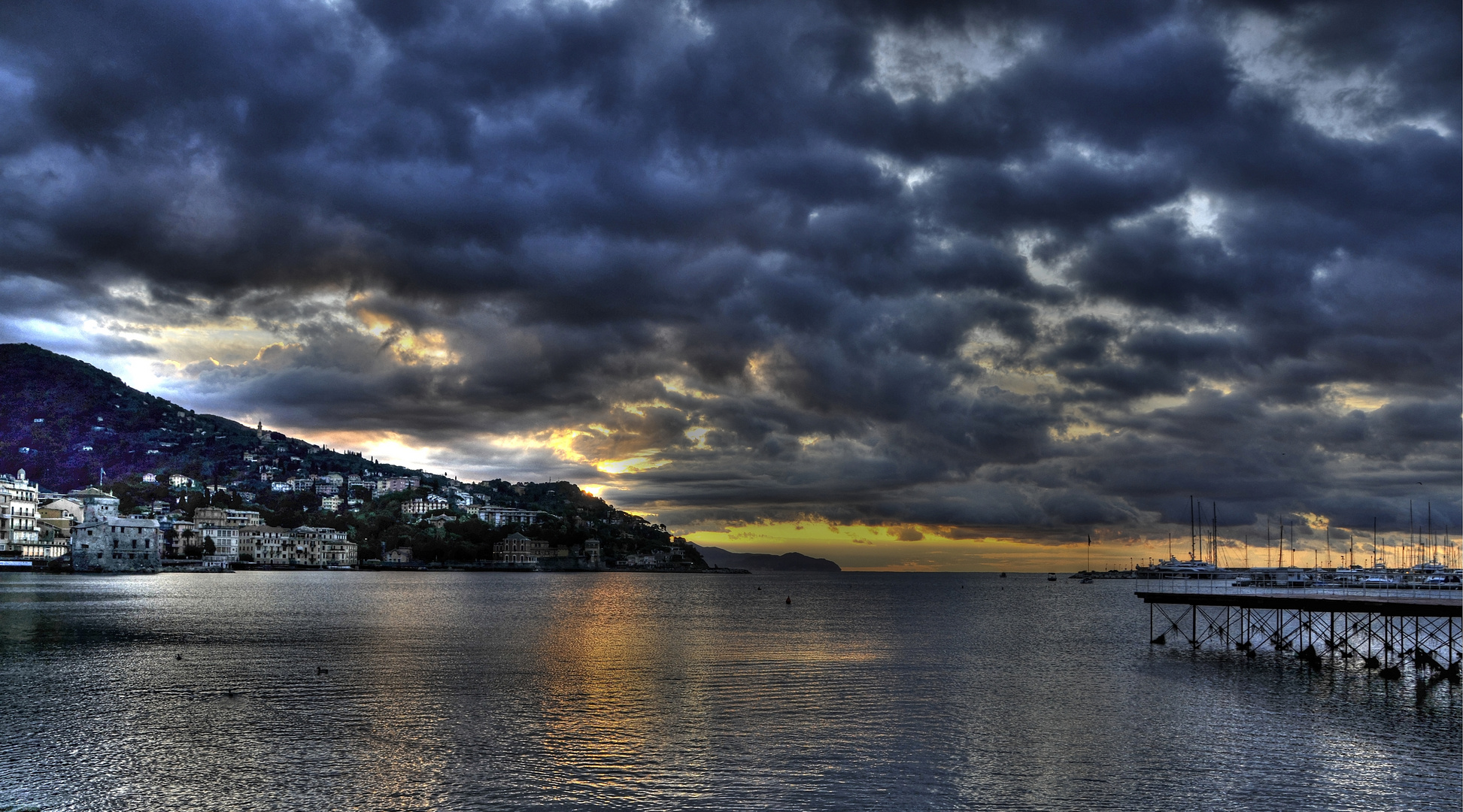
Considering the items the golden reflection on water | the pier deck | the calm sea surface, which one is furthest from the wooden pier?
the golden reflection on water

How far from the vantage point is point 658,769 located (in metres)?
30.7

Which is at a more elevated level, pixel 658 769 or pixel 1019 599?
pixel 658 769

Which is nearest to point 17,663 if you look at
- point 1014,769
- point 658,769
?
point 658,769

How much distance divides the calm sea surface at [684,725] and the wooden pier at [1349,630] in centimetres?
421

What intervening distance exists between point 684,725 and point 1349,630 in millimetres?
84817

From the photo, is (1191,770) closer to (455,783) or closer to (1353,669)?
(455,783)

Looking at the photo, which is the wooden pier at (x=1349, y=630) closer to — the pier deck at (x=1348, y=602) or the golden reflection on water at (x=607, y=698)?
the pier deck at (x=1348, y=602)

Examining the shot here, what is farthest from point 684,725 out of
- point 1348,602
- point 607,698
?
point 1348,602

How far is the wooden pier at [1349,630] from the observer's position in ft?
183

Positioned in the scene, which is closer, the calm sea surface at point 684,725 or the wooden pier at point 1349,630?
the calm sea surface at point 684,725

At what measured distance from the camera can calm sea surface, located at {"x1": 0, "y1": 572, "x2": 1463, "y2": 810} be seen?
2814cm

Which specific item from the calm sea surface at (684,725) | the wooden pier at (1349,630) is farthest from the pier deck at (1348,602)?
the calm sea surface at (684,725)

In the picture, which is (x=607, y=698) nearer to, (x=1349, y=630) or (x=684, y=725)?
(x=684, y=725)

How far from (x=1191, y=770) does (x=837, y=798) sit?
13634mm
